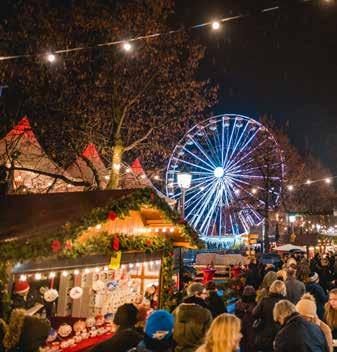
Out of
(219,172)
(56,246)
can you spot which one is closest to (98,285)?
(56,246)

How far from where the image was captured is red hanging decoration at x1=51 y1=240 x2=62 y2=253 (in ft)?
16.4

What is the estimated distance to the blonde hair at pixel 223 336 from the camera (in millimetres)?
3469

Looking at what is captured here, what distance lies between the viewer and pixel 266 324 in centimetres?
582

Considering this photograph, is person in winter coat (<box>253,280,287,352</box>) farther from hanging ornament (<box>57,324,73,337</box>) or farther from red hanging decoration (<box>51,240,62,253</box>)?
hanging ornament (<box>57,324,73,337</box>)

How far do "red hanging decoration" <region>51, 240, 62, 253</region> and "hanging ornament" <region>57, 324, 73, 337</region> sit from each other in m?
2.38

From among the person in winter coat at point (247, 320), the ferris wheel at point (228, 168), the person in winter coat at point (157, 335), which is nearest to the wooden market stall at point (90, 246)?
the person in winter coat at point (247, 320)

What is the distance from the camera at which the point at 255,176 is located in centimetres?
2828

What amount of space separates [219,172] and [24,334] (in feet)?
83.1

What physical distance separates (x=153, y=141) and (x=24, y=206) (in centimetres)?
1059

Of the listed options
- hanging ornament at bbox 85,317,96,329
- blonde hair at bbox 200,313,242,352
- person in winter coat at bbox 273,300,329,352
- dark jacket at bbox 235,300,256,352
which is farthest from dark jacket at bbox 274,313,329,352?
hanging ornament at bbox 85,317,96,329

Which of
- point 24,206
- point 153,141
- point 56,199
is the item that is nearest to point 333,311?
point 56,199

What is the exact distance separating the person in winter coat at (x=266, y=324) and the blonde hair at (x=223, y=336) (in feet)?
7.96

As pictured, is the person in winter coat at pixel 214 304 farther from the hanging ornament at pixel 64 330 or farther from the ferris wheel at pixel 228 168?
the ferris wheel at pixel 228 168

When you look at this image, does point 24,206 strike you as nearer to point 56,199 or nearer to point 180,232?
point 56,199
